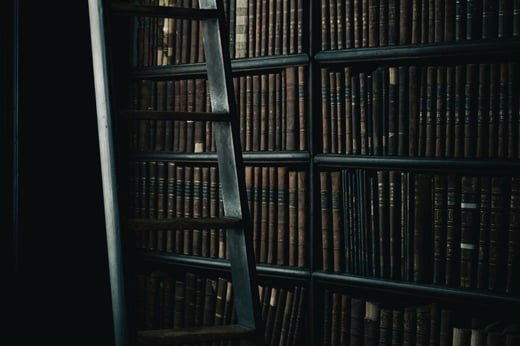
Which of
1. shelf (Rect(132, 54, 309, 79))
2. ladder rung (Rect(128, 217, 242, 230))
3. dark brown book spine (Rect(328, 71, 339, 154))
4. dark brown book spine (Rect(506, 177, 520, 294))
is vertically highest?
shelf (Rect(132, 54, 309, 79))

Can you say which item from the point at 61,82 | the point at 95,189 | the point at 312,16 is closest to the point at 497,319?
the point at 312,16

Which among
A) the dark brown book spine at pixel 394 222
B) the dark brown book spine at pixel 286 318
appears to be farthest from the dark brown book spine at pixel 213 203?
the dark brown book spine at pixel 394 222

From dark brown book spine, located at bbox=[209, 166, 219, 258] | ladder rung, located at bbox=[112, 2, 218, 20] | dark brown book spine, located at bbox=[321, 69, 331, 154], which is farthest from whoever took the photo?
dark brown book spine, located at bbox=[209, 166, 219, 258]

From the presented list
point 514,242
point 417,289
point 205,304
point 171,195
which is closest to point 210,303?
point 205,304

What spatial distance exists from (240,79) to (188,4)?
361 millimetres

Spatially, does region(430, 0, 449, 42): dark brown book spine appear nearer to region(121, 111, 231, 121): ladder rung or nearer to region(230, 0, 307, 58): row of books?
region(230, 0, 307, 58): row of books

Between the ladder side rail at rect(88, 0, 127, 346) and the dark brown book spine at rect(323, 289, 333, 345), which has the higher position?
the ladder side rail at rect(88, 0, 127, 346)

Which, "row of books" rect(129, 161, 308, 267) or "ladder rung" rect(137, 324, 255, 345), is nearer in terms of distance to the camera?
"ladder rung" rect(137, 324, 255, 345)

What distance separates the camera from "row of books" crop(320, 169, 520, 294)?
2.20 m

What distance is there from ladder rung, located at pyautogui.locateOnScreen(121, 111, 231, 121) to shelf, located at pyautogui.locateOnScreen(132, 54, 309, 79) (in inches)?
26.5

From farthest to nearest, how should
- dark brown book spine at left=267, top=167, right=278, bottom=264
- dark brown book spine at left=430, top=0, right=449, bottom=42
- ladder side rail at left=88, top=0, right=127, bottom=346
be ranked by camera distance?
1. dark brown book spine at left=267, top=167, right=278, bottom=264
2. dark brown book spine at left=430, top=0, right=449, bottom=42
3. ladder side rail at left=88, top=0, right=127, bottom=346

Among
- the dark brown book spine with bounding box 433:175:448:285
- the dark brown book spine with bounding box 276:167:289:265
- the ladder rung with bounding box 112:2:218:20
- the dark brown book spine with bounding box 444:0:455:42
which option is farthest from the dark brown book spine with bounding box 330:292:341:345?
the ladder rung with bounding box 112:2:218:20

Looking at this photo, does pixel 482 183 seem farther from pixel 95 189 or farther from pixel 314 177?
pixel 95 189

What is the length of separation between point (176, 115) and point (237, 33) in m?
0.90
